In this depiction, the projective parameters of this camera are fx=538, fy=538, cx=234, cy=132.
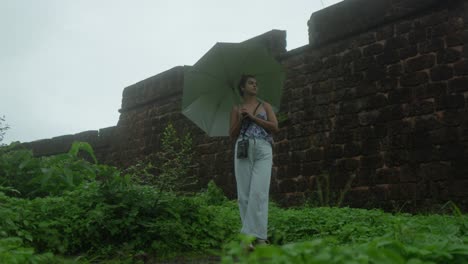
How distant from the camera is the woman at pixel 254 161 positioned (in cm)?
424

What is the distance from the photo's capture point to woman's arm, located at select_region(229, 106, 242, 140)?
4484 mm

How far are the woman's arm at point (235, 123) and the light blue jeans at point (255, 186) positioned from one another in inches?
7.3

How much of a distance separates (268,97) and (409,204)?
258 centimetres

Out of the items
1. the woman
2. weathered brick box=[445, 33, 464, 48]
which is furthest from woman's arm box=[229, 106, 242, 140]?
weathered brick box=[445, 33, 464, 48]

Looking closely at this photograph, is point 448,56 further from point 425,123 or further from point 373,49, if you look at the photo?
point 373,49

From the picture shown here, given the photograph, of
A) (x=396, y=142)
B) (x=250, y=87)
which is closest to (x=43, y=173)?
(x=250, y=87)

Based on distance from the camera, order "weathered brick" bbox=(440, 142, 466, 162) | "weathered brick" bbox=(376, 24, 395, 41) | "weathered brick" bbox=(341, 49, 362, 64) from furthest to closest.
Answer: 1. "weathered brick" bbox=(341, 49, 362, 64)
2. "weathered brick" bbox=(376, 24, 395, 41)
3. "weathered brick" bbox=(440, 142, 466, 162)

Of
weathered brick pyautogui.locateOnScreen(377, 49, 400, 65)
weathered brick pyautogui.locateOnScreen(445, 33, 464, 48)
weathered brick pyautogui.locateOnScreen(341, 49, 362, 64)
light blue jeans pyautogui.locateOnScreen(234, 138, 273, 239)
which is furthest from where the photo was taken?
weathered brick pyautogui.locateOnScreen(341, 49, 362, 64)

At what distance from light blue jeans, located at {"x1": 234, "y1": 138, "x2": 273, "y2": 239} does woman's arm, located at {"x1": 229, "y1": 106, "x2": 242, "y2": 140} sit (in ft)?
0.61

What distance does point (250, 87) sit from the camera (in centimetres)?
459

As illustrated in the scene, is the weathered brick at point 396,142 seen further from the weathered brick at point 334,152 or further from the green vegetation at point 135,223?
the green vegetation at point 135,223

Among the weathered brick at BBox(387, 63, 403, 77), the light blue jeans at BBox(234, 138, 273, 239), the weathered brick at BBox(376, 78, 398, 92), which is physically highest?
the weathered brick at BBox(387, 63, 403, 77)

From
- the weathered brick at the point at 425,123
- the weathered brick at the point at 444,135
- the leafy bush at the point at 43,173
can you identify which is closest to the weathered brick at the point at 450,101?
the weathered brick at the point at 425,123

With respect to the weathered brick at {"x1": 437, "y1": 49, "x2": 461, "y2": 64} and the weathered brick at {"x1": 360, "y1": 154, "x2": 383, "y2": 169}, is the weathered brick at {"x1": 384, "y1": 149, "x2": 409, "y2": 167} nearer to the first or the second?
the weathered brick at {"x1": 360, "y1": 154, "x2": 383, "y2": 169}
